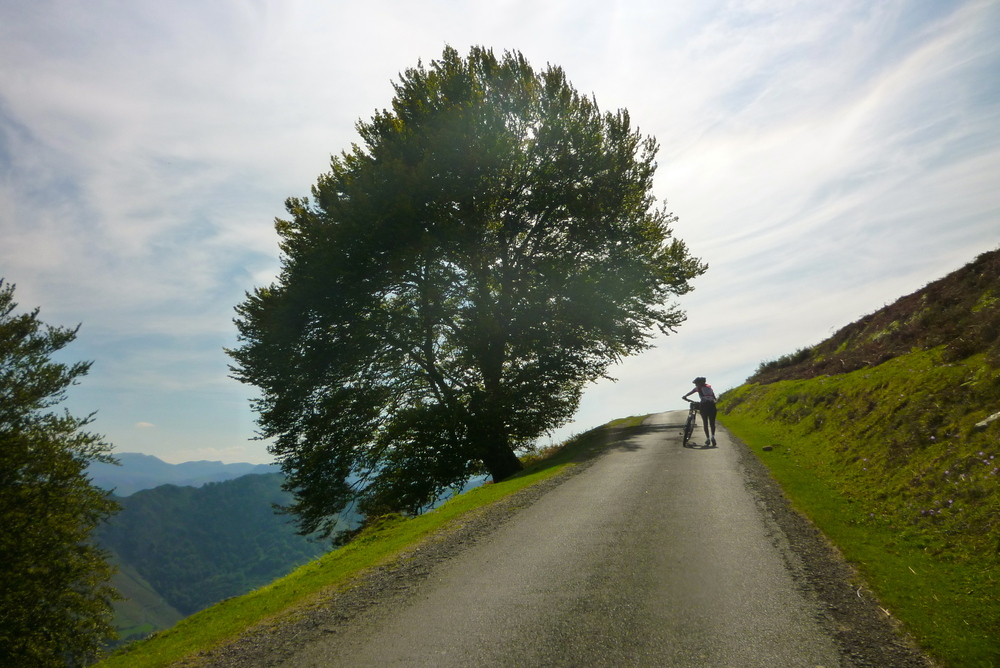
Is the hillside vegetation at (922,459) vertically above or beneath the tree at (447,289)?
beneath

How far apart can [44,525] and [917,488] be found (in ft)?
98.9

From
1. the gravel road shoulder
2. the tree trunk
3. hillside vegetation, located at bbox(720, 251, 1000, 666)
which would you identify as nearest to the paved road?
the gravel road shoulder

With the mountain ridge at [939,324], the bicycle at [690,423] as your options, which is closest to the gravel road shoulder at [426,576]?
the mountain ridge at [939,324]

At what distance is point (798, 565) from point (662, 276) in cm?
2138

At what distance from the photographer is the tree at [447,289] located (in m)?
22.6

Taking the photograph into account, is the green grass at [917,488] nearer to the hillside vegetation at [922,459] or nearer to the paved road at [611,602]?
the hillside vegetation at [922,459]

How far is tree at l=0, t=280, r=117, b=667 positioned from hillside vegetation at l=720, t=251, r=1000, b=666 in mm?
27007

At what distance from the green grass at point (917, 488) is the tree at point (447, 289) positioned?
10.6m

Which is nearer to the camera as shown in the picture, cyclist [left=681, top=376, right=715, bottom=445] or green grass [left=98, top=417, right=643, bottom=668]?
green grass [left=98, top=417, right=643, bottom=668]

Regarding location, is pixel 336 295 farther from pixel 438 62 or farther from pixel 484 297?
pixel 438 62

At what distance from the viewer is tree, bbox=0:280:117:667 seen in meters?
20.3

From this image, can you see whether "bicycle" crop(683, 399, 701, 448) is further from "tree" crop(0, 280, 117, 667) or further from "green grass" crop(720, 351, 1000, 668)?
"tree" crop(0, 280, 117, 667)

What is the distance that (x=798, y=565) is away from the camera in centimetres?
752

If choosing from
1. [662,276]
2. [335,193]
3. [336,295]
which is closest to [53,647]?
[336,295]
